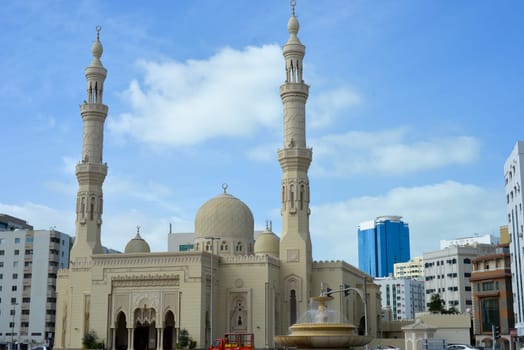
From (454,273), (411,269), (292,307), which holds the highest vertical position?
(411,269)

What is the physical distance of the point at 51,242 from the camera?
253 ft

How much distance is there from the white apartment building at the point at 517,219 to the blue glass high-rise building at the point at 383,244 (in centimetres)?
13460

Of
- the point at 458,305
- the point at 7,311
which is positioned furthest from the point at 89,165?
the point at 458,305

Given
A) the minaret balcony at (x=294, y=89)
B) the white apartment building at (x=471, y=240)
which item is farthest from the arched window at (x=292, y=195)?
the white apartment building at (x=471, y=240)

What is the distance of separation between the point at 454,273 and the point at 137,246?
127ft

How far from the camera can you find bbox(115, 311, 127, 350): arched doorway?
170 feet

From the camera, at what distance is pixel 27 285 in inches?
3029

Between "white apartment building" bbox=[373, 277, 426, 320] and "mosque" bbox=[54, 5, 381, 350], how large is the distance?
68267mm

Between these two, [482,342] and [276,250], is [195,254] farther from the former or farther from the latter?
[482,342]

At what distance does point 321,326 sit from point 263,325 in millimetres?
25151

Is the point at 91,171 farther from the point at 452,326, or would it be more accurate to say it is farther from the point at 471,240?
the point at 471,240

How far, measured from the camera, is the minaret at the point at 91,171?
55.8 meters

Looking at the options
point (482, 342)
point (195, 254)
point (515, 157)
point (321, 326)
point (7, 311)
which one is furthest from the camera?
→ point (7, 311)

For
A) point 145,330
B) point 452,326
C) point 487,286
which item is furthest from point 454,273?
point 145,330
